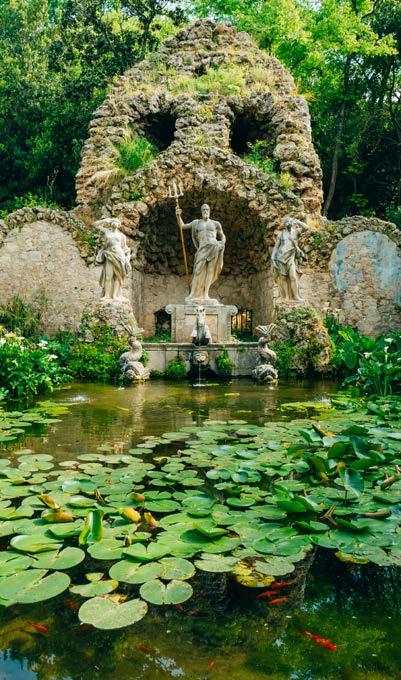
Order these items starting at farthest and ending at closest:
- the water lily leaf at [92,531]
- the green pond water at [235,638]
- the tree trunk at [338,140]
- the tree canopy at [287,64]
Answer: the tree trunk at [338,140], the tree canopy at [287,64], the water lily leaf at [92,531], the green pond water at [235,638]

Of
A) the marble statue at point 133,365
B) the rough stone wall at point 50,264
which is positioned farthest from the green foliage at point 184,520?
the rough stone wall at point 50,264

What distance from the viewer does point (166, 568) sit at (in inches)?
71.3

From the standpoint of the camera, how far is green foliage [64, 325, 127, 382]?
29.7 ft

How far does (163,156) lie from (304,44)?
947 centimetres

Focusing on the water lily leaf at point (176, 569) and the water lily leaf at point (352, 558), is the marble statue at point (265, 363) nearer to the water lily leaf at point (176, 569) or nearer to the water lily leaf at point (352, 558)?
the water lily leaf at point (352, 558)

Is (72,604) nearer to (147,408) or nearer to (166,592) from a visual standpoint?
(166,592)

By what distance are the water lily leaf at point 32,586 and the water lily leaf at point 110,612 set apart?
0.45ft

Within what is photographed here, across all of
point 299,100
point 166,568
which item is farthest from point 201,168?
point 166,568

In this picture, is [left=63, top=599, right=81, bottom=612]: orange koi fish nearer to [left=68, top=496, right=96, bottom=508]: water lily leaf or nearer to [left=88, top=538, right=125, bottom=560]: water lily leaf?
[left=88, top=538, right=125, bottom=560]: water lily leaf

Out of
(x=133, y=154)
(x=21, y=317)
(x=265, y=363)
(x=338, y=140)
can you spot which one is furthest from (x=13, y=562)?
(x=338, y=140)

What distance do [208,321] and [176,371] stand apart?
2.06 metres

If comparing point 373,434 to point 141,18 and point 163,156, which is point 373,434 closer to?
point 163,156

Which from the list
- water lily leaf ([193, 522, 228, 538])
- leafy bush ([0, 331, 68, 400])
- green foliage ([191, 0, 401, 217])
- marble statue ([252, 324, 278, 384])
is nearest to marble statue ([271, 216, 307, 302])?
marble statue ([252, 324, 278, 384])

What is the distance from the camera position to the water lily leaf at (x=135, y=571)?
1.73 meters
